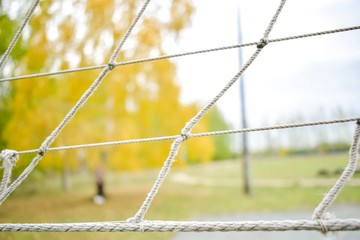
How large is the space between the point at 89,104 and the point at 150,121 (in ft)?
5.45

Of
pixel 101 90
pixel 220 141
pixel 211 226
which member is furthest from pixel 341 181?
pixel 220 141

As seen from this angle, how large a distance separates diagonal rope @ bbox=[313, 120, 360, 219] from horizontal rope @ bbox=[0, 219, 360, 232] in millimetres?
47

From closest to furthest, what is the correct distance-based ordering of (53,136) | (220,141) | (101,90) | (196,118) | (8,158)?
1. (196,118)
2. (8,158)
3. (53,136)
4. (101,90)
5. (220,141)

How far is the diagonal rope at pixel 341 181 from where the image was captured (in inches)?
43.4

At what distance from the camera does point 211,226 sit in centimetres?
116

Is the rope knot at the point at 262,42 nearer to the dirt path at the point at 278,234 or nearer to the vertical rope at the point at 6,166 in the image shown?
the vertical rope at the point at 6,166

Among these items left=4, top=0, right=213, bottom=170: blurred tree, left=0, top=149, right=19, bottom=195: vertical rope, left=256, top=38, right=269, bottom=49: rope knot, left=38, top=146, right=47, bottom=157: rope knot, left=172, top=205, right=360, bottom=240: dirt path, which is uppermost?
left=4, top=0, right=213, bottom=170: blurred tree

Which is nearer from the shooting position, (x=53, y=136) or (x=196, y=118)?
(x=196, y=118)

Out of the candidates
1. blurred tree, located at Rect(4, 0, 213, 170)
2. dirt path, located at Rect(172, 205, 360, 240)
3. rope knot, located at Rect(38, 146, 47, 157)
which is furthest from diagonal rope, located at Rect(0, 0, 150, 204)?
blurred tree, located at Rect(4, 0, 213, 170)

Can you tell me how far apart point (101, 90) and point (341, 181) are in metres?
7.25

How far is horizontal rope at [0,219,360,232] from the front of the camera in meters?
1.05

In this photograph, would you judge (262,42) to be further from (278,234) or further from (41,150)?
(278,234)

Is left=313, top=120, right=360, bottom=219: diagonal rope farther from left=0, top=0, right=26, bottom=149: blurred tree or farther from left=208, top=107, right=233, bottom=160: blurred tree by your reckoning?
left=208, top=107, right=233, bottom=160: blurred tree

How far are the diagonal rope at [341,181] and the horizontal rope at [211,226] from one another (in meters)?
0.05
